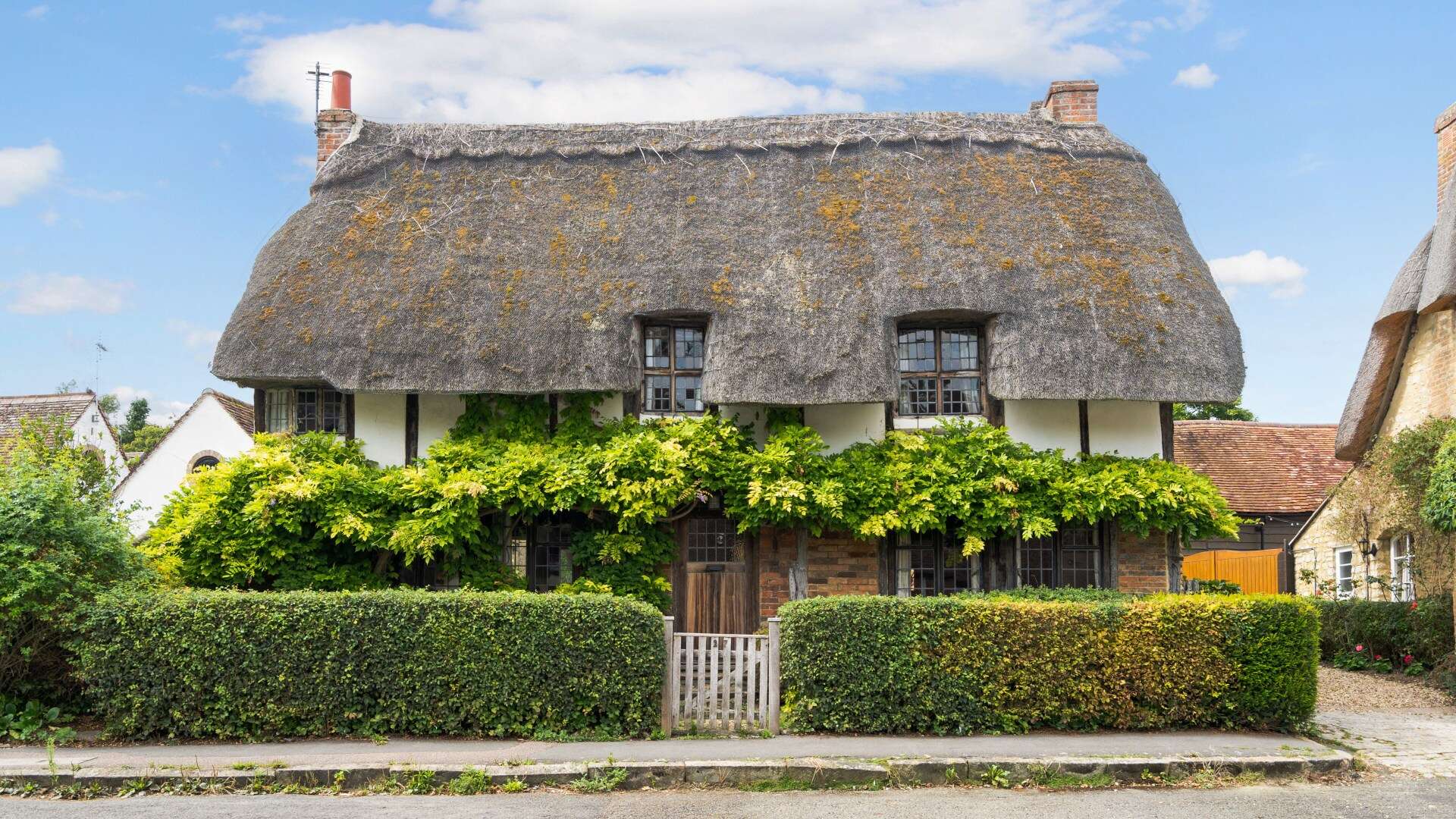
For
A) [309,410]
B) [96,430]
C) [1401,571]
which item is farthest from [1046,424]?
[96,430]

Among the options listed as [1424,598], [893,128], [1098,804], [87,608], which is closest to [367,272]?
[87,608]

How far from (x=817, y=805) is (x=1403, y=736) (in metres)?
7.18

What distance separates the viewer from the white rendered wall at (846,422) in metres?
16.0

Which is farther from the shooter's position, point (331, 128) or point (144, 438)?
point (144, 438)

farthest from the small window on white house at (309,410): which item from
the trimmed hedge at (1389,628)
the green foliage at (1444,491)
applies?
the green foliage at (1444,491)

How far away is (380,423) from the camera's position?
1636 centimetres

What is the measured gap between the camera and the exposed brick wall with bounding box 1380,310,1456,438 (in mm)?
17078

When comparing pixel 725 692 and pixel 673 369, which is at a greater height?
pixel 673 369

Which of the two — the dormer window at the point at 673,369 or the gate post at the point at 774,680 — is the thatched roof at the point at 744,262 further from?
the gate post at the point at 774,680

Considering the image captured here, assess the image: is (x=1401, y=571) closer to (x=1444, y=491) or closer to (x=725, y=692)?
(x=1444, y=491)

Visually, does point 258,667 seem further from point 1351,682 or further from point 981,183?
point 1351,682

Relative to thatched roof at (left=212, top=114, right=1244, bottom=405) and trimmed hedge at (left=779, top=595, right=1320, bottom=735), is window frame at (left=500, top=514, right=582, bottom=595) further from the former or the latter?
trimmed hedge at (left=779, top=595, right=1320, bottom=735)

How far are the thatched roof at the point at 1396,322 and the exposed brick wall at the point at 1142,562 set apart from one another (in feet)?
18.1

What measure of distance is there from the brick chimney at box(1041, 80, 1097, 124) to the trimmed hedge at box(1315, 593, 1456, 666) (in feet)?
28.5
